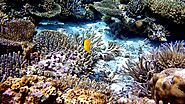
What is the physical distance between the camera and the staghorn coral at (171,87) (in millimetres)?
3350

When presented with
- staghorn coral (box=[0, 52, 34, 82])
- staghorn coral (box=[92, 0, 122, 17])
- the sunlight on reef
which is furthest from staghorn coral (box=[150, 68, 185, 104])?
staghorn coral (box=[92, 0, 122, 17])

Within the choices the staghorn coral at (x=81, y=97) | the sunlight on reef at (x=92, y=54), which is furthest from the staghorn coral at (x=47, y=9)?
the staghorn coral at (x=81, y=97)

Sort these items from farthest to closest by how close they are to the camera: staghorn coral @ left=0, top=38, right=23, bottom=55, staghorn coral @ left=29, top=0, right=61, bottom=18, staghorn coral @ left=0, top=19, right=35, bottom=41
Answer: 1. staghorn coral @ left=29, top=0, right=61, bottom=18
2. staghorn coral @ left=0, top=19, right=35, bottom=41
3. staghorn coral @ left=0, top=38, right=23, bottom=55

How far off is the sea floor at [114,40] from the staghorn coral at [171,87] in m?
1.24

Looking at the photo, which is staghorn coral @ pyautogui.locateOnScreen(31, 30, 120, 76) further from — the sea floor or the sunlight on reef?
the sea floor

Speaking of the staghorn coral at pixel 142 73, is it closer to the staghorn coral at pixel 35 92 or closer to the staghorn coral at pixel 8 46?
the staghorn coral at pixel 35 92

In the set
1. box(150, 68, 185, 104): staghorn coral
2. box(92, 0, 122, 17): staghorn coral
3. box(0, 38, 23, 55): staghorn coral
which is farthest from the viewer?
box(92, 0, 122, 17): staghorn coral

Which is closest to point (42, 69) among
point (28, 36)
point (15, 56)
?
point (15, 56)

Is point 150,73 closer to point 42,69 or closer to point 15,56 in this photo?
point 42,69

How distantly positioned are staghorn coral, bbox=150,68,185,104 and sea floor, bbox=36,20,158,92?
124 centimetres

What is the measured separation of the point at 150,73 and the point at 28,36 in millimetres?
3115

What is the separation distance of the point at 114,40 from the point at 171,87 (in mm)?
4096

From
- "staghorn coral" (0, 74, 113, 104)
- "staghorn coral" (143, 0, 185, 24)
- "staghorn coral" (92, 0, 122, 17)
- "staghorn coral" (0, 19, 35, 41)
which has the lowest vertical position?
"staghorn coral" (0, 19, 35, 41)

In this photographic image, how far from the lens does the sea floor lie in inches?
209
